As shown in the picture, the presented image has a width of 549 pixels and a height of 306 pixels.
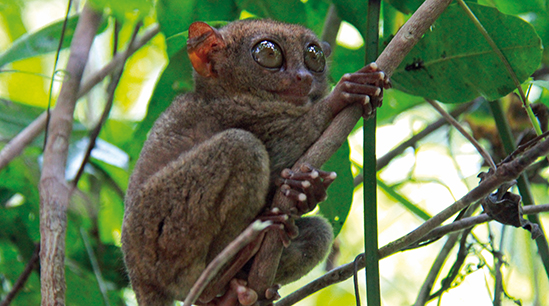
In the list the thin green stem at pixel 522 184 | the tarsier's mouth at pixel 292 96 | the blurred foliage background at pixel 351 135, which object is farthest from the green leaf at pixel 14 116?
the thin green stem at pixel 522 184

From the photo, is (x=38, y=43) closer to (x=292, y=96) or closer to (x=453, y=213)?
(x=292, y=96)

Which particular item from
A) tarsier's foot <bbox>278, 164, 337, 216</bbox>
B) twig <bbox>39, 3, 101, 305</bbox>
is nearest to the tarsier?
tarsier's foot <bbox>278, 164, 337, 216</bbox>

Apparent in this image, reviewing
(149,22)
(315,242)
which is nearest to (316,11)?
(149,22)

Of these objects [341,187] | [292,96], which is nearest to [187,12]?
[292,96]

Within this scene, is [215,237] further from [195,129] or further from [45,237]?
[45,237]

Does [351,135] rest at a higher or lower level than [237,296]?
higher
